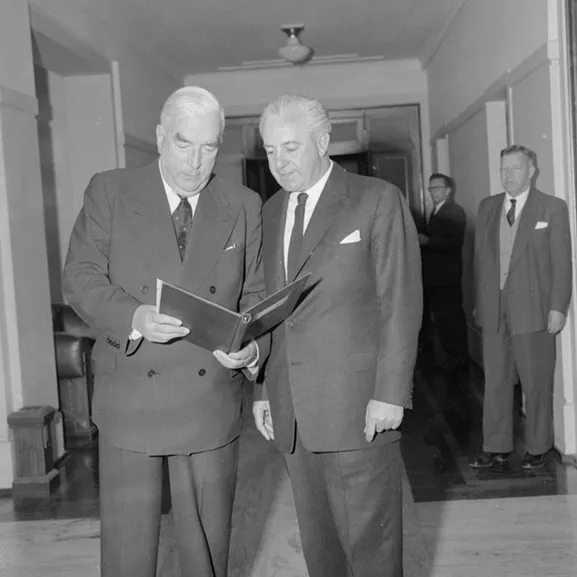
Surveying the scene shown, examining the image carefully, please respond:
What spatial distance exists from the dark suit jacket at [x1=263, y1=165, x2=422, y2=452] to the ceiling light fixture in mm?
5616

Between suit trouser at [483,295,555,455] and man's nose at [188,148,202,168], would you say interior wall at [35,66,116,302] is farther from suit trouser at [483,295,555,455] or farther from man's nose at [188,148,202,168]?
man's nose at [188,148,202,168]

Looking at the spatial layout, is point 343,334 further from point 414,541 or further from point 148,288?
point 414,541

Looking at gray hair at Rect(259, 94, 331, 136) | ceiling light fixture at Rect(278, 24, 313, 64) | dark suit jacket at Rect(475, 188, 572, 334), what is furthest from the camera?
ceiling light fixture at Rect(278, 24, 313, 64)

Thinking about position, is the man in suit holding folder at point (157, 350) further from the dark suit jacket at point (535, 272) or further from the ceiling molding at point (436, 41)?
the ceiling molding at point (436, 41)

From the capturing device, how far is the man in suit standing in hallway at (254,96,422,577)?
83.3 inches

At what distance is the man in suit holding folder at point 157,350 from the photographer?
6.59ft

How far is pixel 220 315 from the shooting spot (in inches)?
70.8

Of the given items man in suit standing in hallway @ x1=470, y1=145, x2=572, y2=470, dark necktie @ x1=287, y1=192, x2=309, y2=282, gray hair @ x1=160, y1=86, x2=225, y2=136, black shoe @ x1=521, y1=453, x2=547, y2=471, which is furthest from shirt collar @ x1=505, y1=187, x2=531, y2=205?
gray hair @ x1=160, y1=86, x2=225, y2=136

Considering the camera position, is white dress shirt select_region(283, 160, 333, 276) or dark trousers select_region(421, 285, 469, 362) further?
dark trousers select_region(421, 285, 469, 362)

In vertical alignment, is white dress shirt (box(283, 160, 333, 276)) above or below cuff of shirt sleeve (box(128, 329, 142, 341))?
above

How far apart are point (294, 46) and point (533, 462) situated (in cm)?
511

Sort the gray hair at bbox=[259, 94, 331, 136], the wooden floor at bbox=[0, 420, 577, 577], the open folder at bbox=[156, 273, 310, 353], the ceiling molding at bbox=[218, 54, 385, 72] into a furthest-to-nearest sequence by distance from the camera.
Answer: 1. the ceiling molding at bbox=[218, 54, 385, 72]
2. the wooden floor at bbox=[0, 420, 577, 577]
3. the gray hair at bbox=[259, 94, 331, 136]
4. the open folder at bbox=[156, 273, 310, 353]

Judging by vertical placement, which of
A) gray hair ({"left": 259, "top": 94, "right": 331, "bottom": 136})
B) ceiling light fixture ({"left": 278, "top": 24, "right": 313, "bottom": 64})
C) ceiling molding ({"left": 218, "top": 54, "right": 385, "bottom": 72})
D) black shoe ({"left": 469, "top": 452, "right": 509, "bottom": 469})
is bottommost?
black shoe ({"left": 469, "top": 452, "right": 509, "bottom": 469})

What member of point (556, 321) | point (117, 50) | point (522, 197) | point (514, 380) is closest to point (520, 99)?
point (522, 197)
